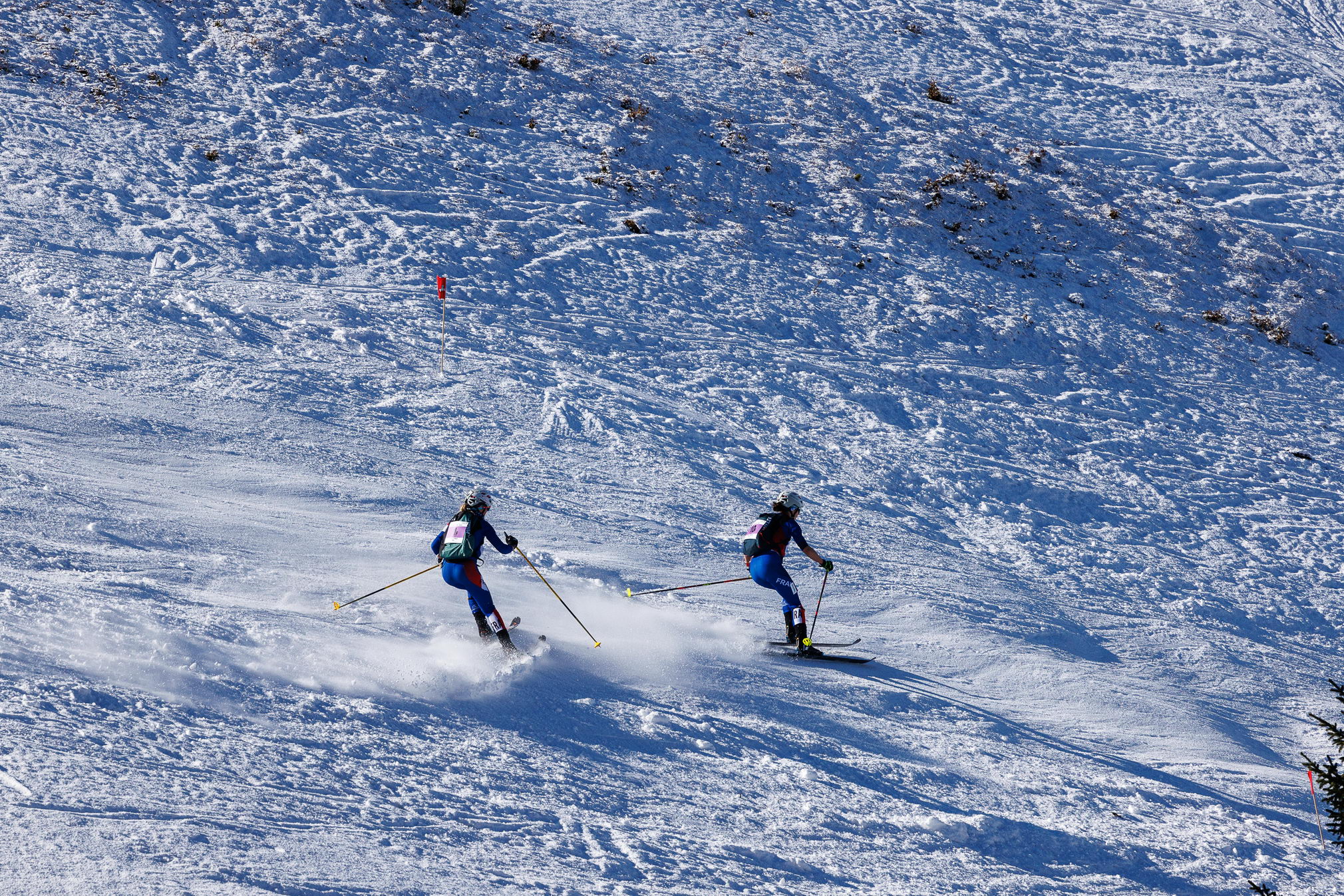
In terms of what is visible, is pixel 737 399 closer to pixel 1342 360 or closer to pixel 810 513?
pixel 810 513

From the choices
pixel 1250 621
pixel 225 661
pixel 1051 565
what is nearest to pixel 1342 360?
pixel 1250 621

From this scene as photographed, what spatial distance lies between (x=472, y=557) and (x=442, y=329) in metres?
6.56

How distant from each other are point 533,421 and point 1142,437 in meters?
9.73

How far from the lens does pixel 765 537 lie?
953 centimetres

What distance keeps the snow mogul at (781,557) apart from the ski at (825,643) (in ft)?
0.28

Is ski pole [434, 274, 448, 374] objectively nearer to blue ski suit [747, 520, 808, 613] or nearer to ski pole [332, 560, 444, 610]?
ski pole [332, 560, 444, 610]

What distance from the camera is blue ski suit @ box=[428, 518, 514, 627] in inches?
336

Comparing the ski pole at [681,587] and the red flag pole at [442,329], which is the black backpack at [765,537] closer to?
the ski pole at [681,587]

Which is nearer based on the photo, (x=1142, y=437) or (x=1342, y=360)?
(x=1142, y=437)

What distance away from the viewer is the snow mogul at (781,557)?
948 cm

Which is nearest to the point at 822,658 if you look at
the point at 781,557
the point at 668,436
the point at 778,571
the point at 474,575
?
the point at 778,571

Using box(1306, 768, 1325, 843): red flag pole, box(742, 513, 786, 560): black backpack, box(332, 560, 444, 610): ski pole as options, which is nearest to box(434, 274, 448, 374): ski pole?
box(332, 560, 444, 610): ski pole

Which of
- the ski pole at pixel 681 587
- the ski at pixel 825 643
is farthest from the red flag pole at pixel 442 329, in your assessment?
the ski at pixel 825 643

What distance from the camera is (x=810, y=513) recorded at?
485 inches
